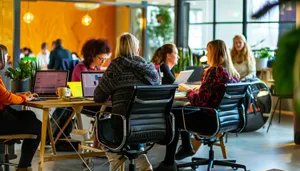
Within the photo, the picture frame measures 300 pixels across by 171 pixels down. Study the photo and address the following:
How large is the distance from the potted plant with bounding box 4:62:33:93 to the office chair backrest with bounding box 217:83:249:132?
1810 millimetres

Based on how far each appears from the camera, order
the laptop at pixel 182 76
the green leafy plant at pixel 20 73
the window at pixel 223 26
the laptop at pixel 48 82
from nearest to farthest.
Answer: the laptop at pixel 48 82
the green leafy plant at pixel 20 73
the laptop at pixel 182 76
the window at pixel 223 26

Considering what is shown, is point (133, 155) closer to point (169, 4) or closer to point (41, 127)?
point (41, 127)

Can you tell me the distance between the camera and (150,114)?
3.89m

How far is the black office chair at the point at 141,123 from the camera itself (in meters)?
3.76

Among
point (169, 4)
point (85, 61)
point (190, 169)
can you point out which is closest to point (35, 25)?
point (169, 4)

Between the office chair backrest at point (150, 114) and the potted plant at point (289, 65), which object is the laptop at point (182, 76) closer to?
the office chair backrest at point (150, 114)

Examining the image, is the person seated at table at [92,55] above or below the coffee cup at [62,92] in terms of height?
above

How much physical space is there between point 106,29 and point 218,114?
37.9 ft

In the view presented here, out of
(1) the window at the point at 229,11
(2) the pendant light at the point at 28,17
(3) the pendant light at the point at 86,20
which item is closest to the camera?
(1) the window at the point at 229,11

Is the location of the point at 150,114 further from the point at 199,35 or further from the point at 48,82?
the point at 199,35

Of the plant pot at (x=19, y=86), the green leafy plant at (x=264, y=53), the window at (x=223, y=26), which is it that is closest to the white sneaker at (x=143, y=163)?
the plant pot at (x=19, y=86)

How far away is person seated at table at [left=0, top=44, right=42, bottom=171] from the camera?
413cm

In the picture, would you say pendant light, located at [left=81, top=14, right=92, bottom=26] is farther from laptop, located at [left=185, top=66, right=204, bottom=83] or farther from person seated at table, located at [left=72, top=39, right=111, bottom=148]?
person seated at table, located at [left=72, top=39, right=111, bottom=148]

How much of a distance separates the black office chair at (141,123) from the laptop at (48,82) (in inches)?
41.3
